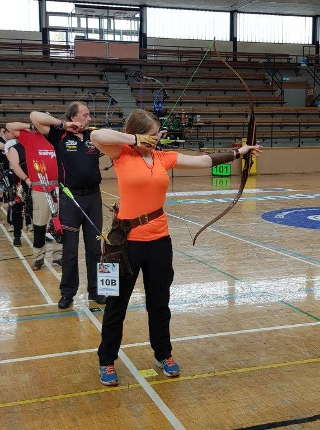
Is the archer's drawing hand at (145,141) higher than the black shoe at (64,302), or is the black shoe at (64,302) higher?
the archer's drawing hand at (145,141)

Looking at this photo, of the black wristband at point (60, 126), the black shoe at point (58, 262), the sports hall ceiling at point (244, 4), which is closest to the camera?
the black wristband at point (60, 126)

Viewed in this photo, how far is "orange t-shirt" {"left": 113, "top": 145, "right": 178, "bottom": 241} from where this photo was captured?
3.00 metres

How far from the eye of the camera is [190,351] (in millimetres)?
3684

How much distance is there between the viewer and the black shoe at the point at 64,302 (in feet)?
15.1

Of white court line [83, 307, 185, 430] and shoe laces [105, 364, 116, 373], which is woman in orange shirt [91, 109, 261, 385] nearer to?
shoe laces [105, 364, 116, 373]

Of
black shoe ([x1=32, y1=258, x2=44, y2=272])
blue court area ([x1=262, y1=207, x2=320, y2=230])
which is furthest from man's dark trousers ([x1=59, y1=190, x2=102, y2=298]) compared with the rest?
blue court area ([x1=262, y1=207, x2=320, y2=230])

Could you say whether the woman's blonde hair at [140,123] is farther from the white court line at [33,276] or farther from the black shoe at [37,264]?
the black shoe at [37,264]

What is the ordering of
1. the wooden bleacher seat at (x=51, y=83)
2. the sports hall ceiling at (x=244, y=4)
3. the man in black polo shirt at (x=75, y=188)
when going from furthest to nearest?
1. the sports hall ceiling at (x=244, y=4)
2. the wooden bleacher seat at (x=51, y=83)
3. the man in black polo shirt at (x=75, y=188)

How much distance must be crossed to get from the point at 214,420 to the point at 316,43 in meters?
28.2

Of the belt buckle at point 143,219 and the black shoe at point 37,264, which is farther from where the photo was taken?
→ the black shoe at point 37,264

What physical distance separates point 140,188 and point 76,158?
64.6 inches

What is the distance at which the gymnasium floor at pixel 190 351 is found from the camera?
9.32ft

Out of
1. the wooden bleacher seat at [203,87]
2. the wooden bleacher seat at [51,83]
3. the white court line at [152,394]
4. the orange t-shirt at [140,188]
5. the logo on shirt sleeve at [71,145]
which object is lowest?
the white court line at [152,394]

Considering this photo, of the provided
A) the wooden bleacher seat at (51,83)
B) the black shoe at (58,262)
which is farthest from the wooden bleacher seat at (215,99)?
the black shoe at (58,262)
